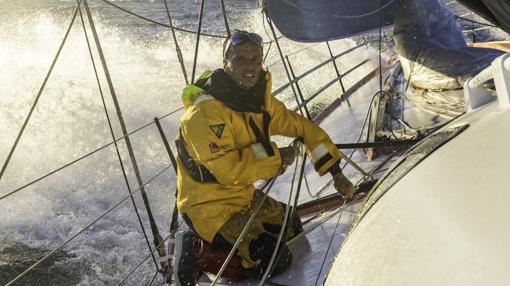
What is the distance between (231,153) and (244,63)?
1.14ft

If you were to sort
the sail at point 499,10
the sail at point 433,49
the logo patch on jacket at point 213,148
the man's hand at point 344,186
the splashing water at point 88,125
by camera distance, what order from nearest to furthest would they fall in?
the sail at point 499,10
the logo patch on jacket at point 213,148
the man's hand at point 344,186
the sail at point 433,49
the splashing water at point 88,125

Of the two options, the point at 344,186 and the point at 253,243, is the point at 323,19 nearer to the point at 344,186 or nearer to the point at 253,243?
the point at 344,186

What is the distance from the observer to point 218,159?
1.56 m

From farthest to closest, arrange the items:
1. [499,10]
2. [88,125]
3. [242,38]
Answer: [88,125] < [242,38] < [499,10]

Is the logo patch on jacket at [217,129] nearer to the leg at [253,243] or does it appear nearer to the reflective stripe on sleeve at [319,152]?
the leg at [253,243]

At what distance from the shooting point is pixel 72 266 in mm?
3766


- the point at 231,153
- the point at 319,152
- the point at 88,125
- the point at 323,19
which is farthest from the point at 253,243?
the point at 88,125

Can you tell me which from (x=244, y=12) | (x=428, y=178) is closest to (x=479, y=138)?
(x=428, y=178)

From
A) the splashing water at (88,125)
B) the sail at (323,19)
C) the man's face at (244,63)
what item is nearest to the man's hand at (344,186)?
the man's face at (244,63)

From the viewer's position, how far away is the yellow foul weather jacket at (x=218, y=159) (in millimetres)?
1570

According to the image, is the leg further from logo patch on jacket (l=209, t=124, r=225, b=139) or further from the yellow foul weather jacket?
logo patch on jacket (l=209, t=124, r=225, b=139)

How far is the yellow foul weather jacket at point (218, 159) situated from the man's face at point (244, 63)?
0.31 feet

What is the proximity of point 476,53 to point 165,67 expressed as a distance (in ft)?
20.1

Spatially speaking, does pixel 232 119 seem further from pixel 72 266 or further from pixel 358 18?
pixel 358 18
